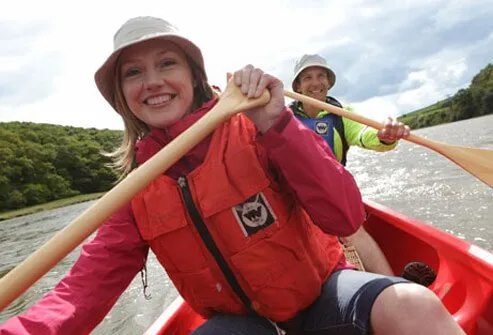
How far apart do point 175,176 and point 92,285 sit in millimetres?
491

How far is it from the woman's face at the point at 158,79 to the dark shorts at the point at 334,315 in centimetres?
80

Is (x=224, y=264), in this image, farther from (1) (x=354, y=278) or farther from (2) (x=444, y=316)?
(2) (x=444, y=316)

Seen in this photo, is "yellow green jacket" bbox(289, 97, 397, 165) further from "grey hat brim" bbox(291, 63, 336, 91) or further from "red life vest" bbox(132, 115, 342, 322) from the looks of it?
"red life vest" bbox(132, 115, 342, 322)

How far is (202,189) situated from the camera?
5.22 feet

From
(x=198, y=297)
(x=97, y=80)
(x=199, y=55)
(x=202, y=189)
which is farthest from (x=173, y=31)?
(x=198, y=297)

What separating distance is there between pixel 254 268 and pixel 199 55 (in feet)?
2.96

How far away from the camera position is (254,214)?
1590 mm

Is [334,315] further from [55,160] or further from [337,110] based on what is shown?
[55,160]

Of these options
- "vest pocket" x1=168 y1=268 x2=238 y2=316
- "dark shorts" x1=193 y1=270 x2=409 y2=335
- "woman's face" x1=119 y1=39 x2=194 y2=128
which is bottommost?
"dark shorts" x1=193 y1=270 x2=409 y2=335

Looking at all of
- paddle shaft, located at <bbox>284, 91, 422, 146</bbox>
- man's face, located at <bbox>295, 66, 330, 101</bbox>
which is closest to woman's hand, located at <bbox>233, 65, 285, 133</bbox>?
paddle shaft, located at <bbox>284, 91, 422, 146</bbox>

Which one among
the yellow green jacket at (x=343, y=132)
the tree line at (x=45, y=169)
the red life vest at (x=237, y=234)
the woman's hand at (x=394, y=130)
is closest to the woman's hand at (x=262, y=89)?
the red life vest at (x=237, y=234)

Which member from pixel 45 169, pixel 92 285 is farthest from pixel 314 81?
pixel 45 169

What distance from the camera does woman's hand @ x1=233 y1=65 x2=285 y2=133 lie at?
150 centimetres

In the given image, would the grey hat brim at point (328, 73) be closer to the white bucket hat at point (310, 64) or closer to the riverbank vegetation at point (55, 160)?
the white bucket hat at point (310, 64)
